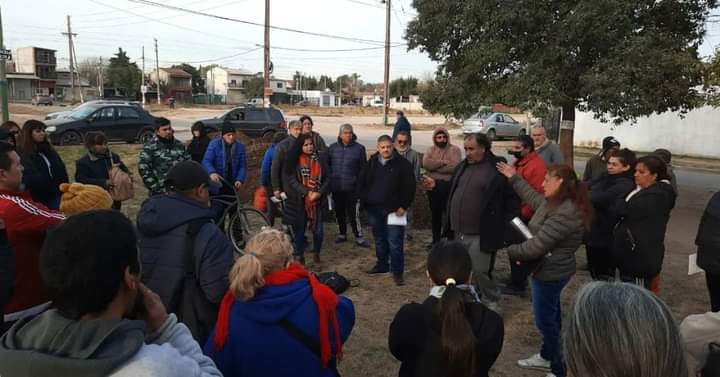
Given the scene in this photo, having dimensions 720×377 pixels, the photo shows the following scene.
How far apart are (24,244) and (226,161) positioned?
389cm

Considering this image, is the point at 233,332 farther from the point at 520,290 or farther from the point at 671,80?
the point at 671,80

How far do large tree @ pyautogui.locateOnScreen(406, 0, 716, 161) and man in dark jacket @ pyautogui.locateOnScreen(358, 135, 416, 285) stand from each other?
4851 mm

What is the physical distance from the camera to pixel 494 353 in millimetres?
2285

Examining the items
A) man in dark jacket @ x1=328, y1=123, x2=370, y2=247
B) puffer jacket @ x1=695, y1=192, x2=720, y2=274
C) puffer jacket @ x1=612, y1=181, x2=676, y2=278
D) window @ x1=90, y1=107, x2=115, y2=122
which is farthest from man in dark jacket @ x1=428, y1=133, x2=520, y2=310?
window @ x1=90, y1=107, x2=115, y2=122

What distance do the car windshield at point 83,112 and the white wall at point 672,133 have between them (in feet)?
69.4

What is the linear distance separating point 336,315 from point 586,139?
26.4 meters

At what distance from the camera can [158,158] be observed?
223 inches

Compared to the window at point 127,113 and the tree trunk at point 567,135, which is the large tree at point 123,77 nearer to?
the window at point 127,113

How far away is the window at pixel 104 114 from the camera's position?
1770cm

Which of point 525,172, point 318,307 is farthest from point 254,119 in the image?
point 318,307

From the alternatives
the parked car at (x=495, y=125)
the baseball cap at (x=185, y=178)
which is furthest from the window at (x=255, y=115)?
the baseball cap at (x=185, y=178)

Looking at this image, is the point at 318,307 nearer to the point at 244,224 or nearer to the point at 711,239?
the point at 711,239

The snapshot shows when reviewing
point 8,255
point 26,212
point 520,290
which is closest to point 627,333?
point 8,255

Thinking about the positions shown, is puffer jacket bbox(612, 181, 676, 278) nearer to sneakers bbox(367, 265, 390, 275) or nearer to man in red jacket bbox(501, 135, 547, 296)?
man in red jacket bbox(501, 135, 547, 296)
